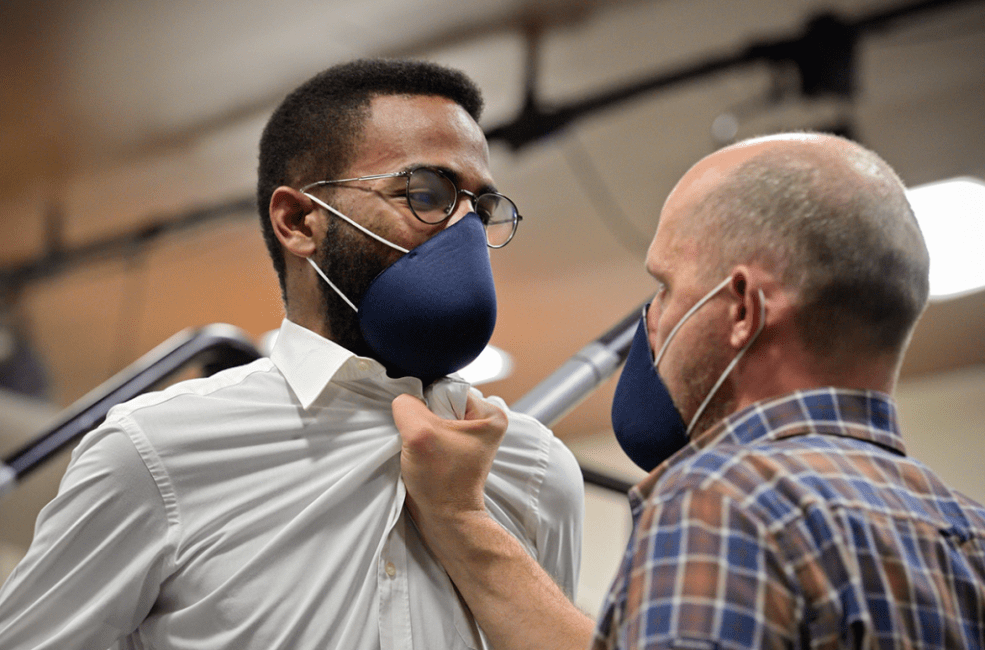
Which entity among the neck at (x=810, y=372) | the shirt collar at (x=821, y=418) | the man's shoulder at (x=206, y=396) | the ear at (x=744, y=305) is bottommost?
the man's shoulder at (x=206, y=396)

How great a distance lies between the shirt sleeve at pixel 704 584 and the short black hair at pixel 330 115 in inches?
36.4

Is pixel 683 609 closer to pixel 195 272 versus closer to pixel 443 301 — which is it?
pixel 443 301

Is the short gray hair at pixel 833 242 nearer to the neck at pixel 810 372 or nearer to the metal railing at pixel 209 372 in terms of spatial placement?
the neck at pixel 810 372

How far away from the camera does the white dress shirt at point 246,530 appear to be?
1.37 m

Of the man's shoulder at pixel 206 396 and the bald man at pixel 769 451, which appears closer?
the bald man at pixel 769 451

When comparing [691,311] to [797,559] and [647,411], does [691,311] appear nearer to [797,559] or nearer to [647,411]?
[647,411]

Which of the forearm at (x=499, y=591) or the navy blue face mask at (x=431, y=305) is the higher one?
the navy blue face mask at (x=431, y=305)

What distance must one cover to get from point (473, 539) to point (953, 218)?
444 centimetres

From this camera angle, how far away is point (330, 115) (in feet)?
5.55

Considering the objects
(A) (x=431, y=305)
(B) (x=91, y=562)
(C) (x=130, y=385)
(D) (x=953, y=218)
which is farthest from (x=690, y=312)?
(D) (x=953, y=218)

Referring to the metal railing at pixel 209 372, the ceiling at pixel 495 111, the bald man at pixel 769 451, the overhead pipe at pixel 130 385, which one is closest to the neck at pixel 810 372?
the bald man at pixel 769 451

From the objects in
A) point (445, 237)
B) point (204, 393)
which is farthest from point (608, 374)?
point (204, 393)

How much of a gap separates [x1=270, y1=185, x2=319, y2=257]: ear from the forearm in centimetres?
50

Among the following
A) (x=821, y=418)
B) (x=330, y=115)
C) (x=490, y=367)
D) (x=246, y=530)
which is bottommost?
(x=490, y=367)
